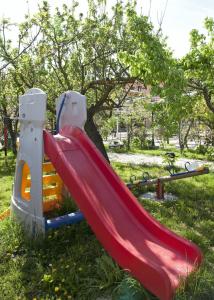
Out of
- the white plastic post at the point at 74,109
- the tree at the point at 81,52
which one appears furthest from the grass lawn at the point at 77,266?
the tree at the point at 81,52

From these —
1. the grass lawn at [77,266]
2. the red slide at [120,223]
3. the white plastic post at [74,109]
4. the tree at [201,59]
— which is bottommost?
the grass lawn at [77,266]

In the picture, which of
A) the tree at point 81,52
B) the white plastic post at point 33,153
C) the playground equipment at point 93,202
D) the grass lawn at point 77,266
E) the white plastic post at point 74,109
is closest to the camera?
the grass lawn at point 77,266

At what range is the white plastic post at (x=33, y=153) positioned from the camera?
496cm

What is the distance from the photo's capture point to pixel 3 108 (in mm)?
15469

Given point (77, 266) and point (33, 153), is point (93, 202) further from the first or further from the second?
point (33, 153)

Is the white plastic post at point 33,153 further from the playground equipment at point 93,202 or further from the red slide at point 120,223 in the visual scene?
the red slide at point 120,223

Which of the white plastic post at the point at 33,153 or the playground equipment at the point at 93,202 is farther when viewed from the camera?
the white plastic post at the point at 33,153

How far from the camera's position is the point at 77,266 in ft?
13.9

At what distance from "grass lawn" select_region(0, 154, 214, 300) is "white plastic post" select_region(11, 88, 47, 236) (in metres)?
0.21

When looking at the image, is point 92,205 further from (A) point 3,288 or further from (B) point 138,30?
(B) point 138,30

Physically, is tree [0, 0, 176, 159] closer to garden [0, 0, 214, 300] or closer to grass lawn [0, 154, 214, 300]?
garden [0, 0, 214, 300]

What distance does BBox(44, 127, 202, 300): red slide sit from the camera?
3.52 metres

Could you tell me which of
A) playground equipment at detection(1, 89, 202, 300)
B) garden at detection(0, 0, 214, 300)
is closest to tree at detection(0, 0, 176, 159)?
garden at detection(0, 0, 214, 300)

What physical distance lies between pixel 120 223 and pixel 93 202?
405mm
